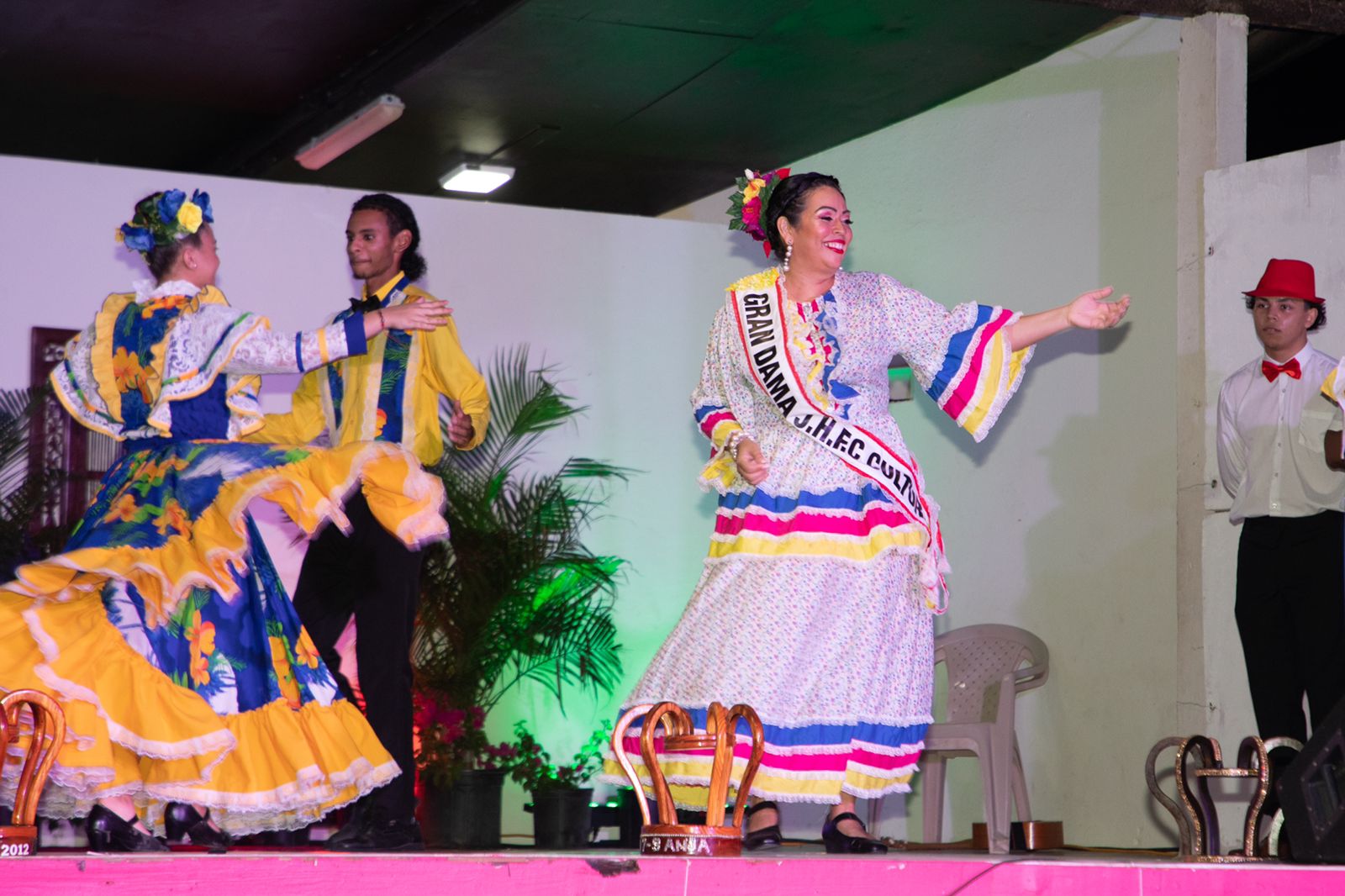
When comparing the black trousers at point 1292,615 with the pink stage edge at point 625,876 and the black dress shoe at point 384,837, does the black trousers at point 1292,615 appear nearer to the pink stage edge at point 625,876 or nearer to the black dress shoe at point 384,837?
the pink stage edge at point 625,876

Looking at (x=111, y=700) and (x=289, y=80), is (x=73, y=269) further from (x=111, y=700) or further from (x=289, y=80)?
(x=111, y=700)

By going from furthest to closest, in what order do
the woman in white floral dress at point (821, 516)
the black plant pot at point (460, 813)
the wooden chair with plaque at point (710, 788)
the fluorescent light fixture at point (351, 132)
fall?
the fluorescent light fixture at point (351, 132), the black plant pot at point (460, 813), the woman in white floral dress at point (821, 516), the wooden chair with plaque at point (710, 788)

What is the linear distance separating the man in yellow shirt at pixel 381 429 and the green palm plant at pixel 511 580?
47.4 inches

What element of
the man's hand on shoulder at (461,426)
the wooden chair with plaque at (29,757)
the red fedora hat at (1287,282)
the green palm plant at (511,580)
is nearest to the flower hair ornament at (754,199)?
the man's hand on shoulder at (461,426)

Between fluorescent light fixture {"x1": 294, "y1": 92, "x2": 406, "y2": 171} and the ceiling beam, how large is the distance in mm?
2659

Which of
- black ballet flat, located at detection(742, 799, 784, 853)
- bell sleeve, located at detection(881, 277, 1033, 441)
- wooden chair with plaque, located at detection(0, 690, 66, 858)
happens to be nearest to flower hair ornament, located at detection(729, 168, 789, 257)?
bell sleeve, located at detection(881, 277, 1033, 441)

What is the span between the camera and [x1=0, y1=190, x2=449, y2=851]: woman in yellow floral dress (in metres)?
3.65

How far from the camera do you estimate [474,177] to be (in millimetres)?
8633

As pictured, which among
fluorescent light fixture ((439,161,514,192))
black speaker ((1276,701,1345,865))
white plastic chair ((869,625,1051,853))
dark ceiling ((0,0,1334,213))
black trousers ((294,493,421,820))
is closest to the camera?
black speaker ((1276,701,1345,865))

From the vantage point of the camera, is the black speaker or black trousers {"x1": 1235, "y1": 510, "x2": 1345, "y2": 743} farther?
black trousers {"x1": 1235, "y1": 510, "x2": 1345, "y2": 743}

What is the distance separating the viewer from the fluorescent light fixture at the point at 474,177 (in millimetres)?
8508

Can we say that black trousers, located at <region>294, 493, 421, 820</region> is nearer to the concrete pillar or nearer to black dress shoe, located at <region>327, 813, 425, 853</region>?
black dress shoe, located at <region>327, 813, 425, 853</region>

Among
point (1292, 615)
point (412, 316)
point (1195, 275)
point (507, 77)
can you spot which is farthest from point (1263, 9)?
point (412, 316)

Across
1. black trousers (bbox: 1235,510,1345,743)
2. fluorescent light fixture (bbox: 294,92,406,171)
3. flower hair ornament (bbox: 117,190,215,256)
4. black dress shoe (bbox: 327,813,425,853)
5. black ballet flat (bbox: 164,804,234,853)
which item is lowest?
black dress shoe (bbox: 327,813,425,853)
